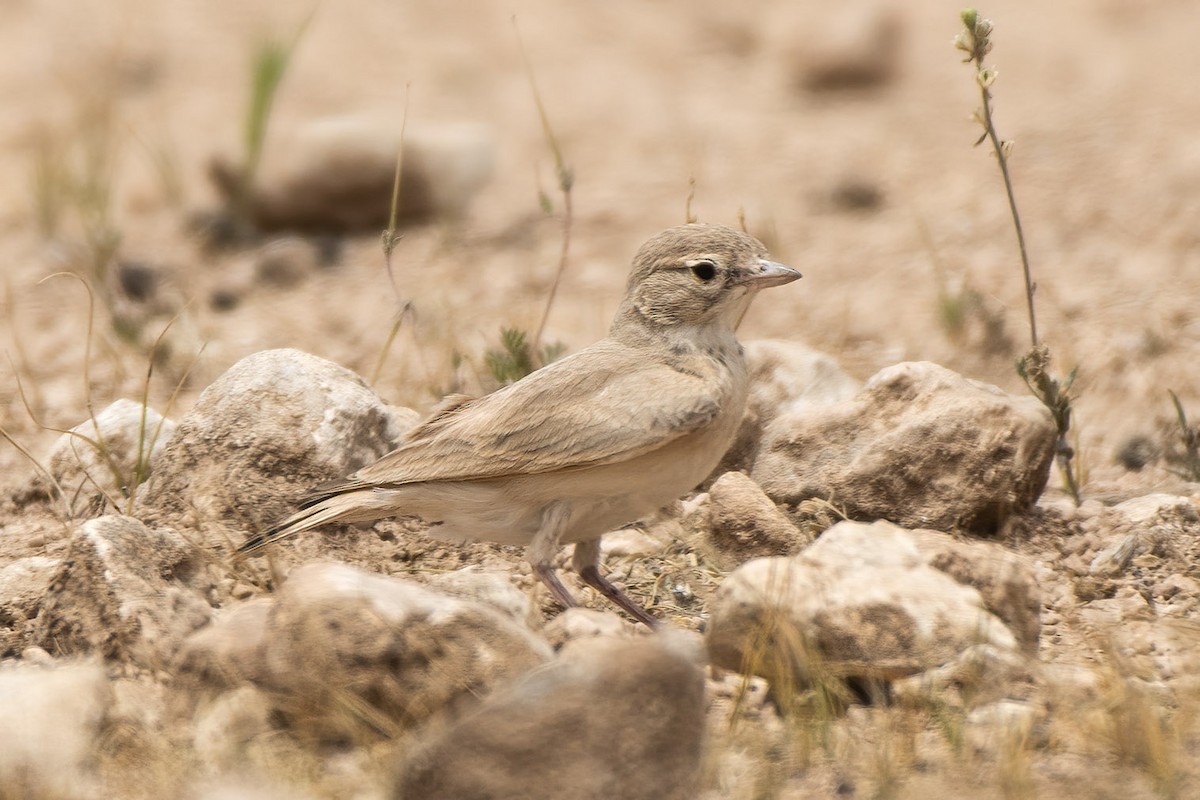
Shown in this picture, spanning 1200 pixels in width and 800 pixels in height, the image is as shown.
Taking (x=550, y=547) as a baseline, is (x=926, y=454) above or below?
above

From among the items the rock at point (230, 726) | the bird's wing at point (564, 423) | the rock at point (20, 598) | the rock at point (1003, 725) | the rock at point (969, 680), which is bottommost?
the rock at point (20, 598)

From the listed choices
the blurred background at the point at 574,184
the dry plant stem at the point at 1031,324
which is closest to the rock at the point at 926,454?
the dry plant stem at the point at 1031,324

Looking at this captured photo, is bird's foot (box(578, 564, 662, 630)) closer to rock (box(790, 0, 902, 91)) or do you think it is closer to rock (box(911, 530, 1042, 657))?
rock (box(911, 530, 1042, 657))

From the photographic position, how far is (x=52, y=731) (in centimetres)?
313

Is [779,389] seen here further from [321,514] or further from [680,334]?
[321,514]

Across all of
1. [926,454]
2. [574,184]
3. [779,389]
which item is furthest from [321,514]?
[574,184]

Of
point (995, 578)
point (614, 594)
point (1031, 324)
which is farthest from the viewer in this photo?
point (1031, 324)

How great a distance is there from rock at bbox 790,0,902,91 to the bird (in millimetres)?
6010

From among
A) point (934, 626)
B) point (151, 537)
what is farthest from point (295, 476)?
point (934, 626)

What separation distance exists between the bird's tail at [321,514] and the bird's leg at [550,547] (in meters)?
0.48

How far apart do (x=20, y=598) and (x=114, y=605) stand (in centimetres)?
58

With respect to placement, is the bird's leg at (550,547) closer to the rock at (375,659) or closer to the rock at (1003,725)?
the rock at (375,659)

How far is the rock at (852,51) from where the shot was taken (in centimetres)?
998

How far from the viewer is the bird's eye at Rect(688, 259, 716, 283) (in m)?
4.39
